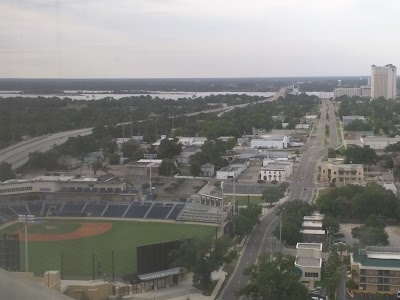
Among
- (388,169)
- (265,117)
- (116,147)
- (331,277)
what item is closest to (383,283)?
(331,277)

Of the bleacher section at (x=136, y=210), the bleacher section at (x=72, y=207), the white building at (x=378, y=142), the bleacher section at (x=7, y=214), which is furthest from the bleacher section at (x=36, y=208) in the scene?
the white building at (x=378, y=142)

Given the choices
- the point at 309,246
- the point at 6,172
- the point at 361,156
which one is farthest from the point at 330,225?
the point at 361,156

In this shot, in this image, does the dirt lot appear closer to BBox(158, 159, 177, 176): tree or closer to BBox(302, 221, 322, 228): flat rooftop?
BBox(302, 221, 322, 228): flat rooftop

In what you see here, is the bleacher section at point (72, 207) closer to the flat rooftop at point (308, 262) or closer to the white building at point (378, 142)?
the flat rooftop at point (308, 262)

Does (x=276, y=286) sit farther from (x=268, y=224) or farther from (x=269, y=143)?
(x=269, y=143)

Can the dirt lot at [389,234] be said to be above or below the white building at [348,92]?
below
